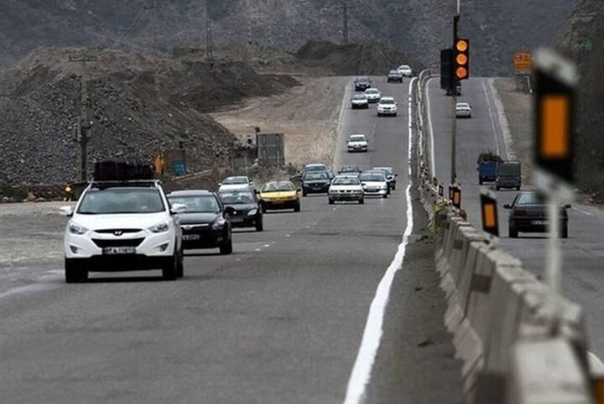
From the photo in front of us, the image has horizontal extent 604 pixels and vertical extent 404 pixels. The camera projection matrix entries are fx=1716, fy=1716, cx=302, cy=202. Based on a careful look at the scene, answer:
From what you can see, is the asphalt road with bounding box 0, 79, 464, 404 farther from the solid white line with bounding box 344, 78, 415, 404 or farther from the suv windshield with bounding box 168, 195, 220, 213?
the suv windshield with bounding box 168, 195, 220, 213

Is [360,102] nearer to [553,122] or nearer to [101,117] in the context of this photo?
[101,117]

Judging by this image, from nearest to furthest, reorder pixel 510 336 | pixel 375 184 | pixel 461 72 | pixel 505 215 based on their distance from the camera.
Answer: pixel 510 336
pixel 461 72
pixel 505 215
pixel 375 184

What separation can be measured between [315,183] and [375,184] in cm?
726

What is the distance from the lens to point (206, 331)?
17750mm

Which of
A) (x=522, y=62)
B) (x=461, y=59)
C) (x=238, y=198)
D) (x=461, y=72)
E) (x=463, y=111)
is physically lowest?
(x=238, y=198)

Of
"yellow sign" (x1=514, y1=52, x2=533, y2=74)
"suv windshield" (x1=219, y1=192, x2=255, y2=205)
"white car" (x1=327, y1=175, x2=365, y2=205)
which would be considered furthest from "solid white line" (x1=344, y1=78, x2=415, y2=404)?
"yellow sign" (x1=514, y1=52, x2=533, y2=74)

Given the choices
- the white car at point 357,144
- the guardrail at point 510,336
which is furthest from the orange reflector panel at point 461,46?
the white car at point 357,144

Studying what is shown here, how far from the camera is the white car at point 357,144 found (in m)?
120

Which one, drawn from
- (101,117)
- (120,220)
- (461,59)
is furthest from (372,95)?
(120,220)

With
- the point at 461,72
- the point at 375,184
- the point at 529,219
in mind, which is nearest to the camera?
the point at 461,72

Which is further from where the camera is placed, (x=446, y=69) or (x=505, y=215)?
(x=505, y=215)

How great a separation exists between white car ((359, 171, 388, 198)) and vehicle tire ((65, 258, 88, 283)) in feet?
180

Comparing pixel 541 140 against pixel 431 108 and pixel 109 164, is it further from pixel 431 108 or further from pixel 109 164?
pixel 431 108

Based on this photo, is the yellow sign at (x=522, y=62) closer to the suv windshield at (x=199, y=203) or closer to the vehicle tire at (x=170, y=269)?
the suv windshield at (x=199, y=203)
